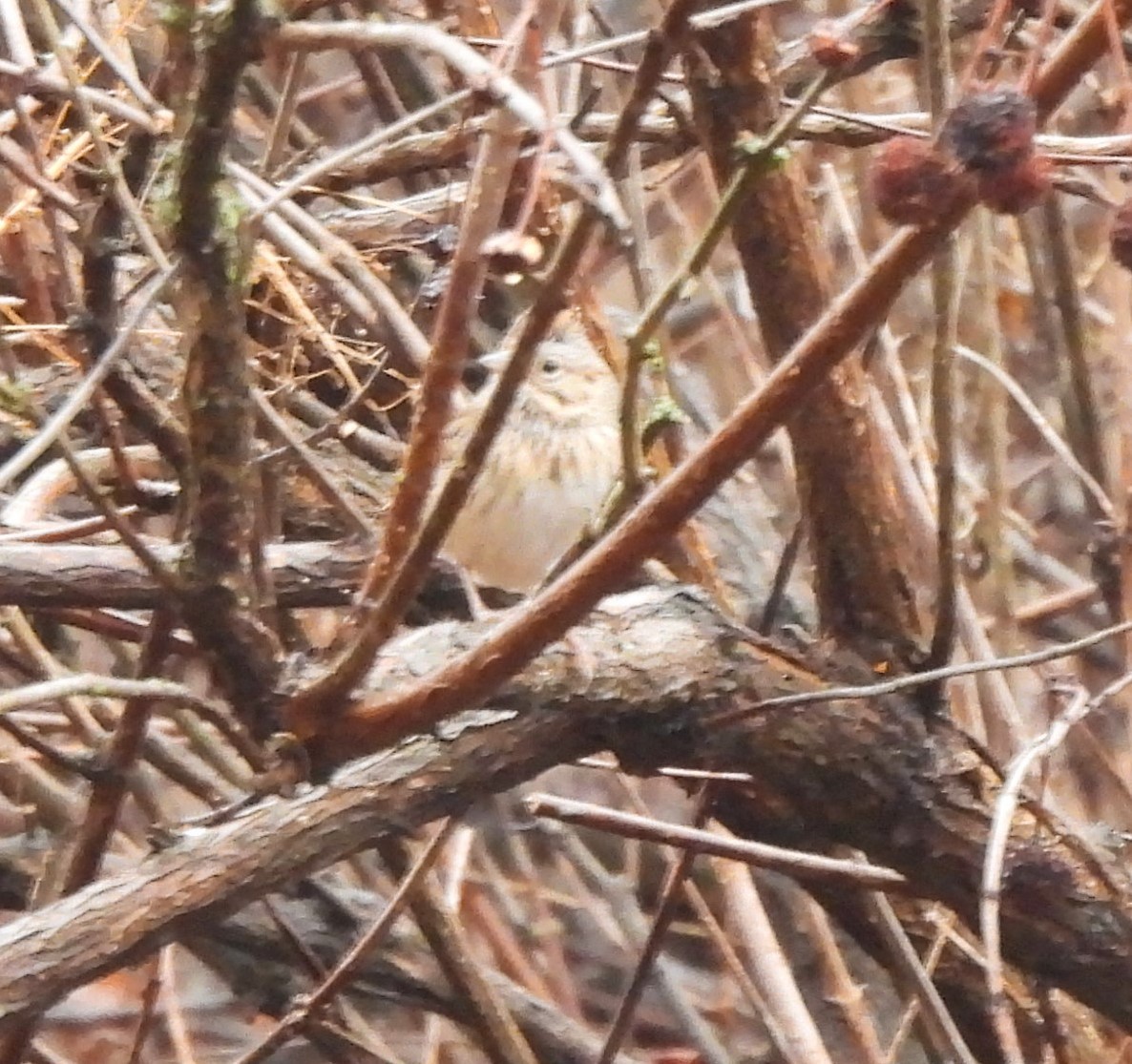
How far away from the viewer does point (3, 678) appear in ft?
7.29

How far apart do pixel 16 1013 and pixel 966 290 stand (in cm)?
213

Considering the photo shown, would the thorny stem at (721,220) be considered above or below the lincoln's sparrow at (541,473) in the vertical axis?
above

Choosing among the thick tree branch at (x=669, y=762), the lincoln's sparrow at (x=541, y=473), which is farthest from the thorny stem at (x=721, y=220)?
the lincoln's sparrow at (x=541, y=473)

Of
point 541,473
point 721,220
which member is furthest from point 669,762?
point 541,473

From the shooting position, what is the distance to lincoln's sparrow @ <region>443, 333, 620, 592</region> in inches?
87.9

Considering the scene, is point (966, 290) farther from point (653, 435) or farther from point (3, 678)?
point (653, 435)

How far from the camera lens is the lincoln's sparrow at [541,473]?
2232mm

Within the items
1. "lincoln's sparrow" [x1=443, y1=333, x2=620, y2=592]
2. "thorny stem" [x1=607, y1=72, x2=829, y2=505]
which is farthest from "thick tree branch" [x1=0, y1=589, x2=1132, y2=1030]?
"lincoln's sparrow" [x1=443, y1=333, x2=620, y2=592]

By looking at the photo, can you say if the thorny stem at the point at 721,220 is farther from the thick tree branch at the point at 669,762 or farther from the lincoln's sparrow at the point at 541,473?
the lincoln's sparrow at the point at 541,473

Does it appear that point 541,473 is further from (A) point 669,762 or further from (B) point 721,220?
(B) point 721,220

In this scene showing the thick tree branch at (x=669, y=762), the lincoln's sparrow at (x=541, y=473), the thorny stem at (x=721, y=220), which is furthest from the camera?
the lincoln's sparrow at (x=541, y=473)

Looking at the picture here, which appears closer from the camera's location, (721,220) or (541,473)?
(721,220)

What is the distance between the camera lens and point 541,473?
2287 mm

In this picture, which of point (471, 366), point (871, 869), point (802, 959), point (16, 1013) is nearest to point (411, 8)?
point (471, 366)
